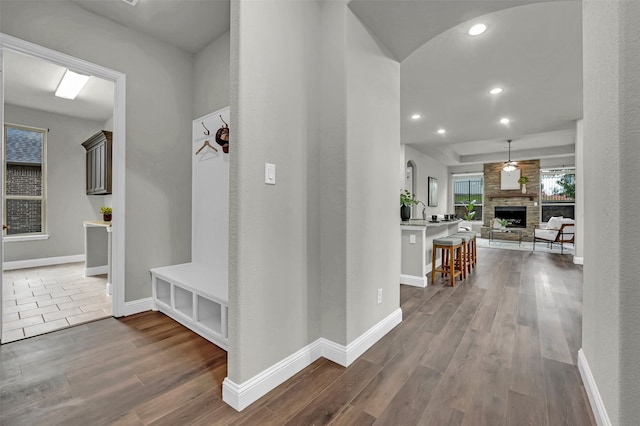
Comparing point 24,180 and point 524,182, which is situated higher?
point 524,182

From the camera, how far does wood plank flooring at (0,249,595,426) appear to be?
1.43m

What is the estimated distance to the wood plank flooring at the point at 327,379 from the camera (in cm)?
143

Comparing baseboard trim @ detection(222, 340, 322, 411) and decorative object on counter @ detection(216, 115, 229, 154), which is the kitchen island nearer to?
baseboard trim @ detection(222, 340, 322, 411)

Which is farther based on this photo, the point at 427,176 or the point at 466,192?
the point at 466,192

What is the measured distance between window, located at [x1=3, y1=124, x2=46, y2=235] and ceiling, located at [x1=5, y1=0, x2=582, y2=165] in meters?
0.95

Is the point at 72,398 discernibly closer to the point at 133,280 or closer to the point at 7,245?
the point at 133,280

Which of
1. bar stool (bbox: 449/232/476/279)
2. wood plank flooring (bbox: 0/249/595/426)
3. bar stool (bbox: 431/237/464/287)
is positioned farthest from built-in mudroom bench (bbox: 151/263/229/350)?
bar stool (bbox: 449/232/476/279)

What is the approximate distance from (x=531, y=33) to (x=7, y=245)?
8.00 metres

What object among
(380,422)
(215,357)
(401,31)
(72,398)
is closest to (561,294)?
(380,422)

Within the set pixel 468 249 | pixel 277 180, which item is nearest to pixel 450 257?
pixel 468 249

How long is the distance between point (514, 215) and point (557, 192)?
138cm

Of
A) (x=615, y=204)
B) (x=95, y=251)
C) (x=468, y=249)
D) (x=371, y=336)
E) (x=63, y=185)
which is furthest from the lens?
(x=63, y=185)

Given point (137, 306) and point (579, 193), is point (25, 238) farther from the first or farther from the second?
point (579, 193)

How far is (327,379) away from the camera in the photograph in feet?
5.72
